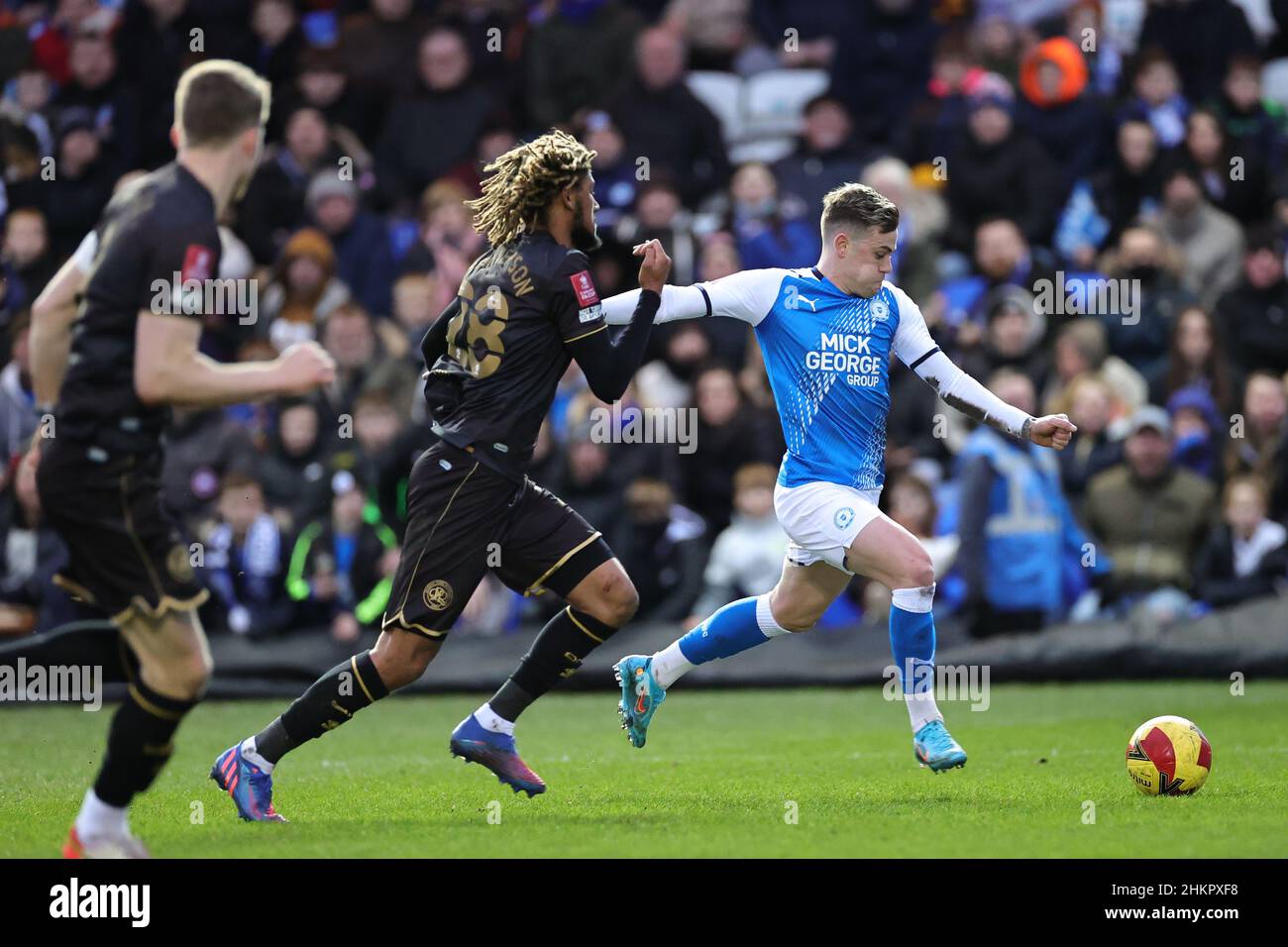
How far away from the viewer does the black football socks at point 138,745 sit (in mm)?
6309

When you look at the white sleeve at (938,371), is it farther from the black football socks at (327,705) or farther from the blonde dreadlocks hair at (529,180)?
the black football socks at (327,705)

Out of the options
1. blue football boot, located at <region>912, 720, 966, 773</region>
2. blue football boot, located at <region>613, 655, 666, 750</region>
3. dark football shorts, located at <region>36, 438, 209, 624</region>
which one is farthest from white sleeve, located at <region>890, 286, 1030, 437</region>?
dark football shorts, located at <region>36, 438, 209, 624</region>

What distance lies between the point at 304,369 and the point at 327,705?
2.03 metres

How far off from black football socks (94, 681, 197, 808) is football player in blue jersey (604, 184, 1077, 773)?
113 inches

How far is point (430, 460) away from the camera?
7887 mm

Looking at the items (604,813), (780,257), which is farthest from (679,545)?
(604,813)

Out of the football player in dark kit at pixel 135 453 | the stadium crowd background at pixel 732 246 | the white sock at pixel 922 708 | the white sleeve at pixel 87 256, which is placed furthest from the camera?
the stadium crowd background at pixel 732 246

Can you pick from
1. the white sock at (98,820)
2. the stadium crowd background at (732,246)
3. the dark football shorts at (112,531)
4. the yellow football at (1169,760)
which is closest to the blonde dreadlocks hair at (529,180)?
the dark football shorts at (112,531)

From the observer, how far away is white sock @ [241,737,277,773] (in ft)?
25.0

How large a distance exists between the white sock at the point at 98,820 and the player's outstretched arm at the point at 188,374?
138 centimetres

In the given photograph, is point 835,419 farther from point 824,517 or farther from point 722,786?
point 722,786

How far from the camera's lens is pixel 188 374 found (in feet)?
20.0
